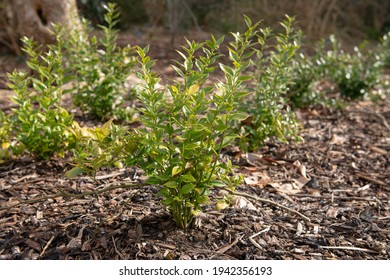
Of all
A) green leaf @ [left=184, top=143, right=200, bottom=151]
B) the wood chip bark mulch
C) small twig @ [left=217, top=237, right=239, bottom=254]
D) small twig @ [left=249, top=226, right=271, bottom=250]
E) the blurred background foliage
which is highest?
green leaf @ [left=184, top=143, right=200, bottom=151]

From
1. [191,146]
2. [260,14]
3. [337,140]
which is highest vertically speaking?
[191,146]

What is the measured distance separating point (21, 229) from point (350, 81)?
144 inches

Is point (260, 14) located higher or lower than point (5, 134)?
lower

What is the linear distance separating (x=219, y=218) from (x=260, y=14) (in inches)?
275

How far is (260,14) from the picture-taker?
8.91m

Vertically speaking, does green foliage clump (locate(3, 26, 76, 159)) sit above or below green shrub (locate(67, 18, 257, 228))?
below

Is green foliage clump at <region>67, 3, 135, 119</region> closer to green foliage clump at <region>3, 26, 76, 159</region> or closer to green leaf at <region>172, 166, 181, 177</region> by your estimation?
green foliage clump at <region>3, 26, 76, 159</region>

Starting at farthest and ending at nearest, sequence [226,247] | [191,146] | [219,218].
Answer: [219,218] < [226,247] < [191,146]

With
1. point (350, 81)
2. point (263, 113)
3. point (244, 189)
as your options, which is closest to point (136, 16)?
point (350, 81)

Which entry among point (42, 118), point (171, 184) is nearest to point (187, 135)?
point (171, 184)

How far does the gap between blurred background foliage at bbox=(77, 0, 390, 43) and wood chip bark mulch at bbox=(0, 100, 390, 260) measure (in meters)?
4.77

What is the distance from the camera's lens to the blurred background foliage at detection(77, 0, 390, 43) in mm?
8453

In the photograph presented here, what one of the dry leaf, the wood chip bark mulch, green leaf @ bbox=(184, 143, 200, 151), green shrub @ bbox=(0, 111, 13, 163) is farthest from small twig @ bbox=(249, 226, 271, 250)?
the dry leaf

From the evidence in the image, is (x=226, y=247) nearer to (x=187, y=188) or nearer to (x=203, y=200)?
(x=203, y=200)
